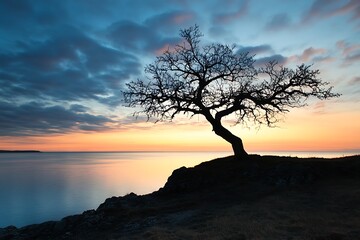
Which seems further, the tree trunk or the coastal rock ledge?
the tree trunk

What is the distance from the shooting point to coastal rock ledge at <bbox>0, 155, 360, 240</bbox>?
13.9m

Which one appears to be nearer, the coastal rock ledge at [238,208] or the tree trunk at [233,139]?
the coastal rock ledge at [238,208]

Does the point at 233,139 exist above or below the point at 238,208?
above

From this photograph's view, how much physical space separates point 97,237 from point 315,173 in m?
16.7

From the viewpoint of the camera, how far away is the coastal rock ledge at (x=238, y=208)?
13.9 metres

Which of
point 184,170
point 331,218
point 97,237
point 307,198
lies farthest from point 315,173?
point 97,237

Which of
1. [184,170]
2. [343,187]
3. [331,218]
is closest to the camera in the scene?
[331,218]

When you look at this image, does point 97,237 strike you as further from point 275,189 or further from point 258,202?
point 275,189

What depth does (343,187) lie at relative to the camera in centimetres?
1966

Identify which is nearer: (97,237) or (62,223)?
(97,237)

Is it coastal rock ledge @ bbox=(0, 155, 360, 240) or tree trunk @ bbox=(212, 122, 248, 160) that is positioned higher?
tree trunk @ bbox=(212, 122, 248, 160)

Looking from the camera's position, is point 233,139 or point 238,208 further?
point 233,139

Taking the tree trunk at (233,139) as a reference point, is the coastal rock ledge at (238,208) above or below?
below

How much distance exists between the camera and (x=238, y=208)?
57.8 ft
